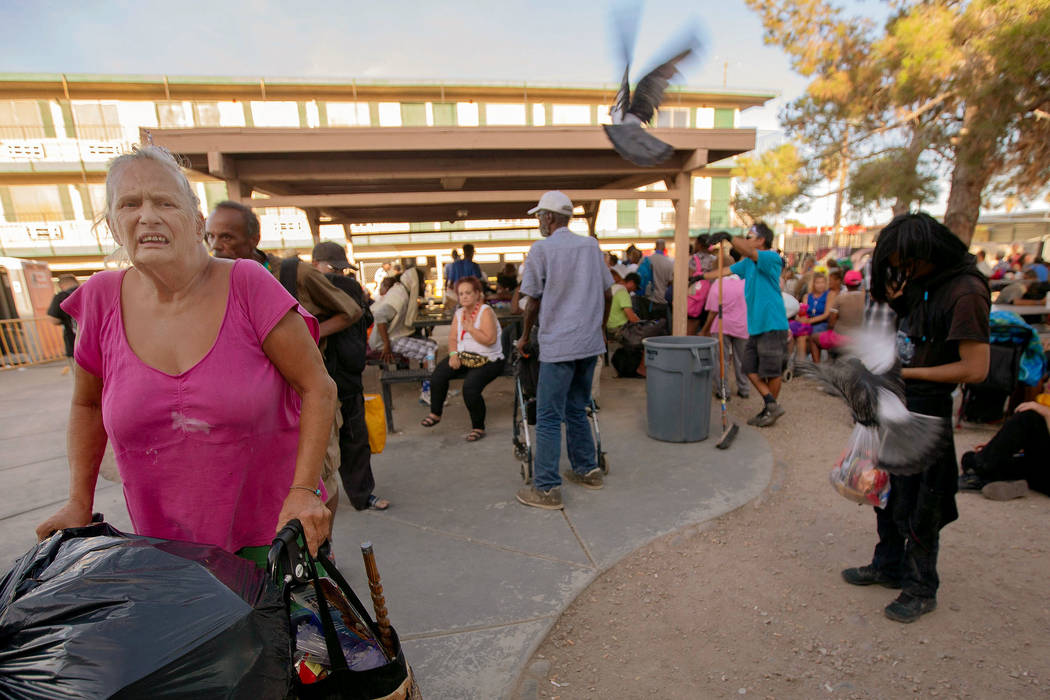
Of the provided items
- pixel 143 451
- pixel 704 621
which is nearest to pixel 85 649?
pixel 143 451

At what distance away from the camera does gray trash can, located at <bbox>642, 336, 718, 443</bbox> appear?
4438 mm

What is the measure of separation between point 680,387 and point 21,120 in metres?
30.2

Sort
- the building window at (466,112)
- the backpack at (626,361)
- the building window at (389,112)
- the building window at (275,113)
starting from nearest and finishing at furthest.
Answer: the backpack at (626,361), the building window at (275,113), the building window at (389,112), the building window at (466,112)

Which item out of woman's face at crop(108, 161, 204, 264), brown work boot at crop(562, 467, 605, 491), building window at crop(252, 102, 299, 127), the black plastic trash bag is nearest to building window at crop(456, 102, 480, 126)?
building window at crop(252, 102, 299, 127)

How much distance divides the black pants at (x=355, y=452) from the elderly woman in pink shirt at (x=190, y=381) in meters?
1.91

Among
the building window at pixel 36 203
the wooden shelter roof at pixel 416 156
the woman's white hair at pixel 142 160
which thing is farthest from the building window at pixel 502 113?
the woman's white hair at pixel 142 160

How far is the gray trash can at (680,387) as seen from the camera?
14.6 ft

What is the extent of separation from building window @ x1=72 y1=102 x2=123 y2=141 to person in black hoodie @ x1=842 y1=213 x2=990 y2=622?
97.5ft

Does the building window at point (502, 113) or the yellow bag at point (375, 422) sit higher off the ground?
the building window at point (502, 113)

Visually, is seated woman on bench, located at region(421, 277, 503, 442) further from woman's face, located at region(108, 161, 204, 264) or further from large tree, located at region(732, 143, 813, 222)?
large tree, located at region(732, 143, 813, 222)

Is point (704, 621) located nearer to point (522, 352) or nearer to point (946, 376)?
point (946, 376)

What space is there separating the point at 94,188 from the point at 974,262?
100ft

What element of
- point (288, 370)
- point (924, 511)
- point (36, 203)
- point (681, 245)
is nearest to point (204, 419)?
point (288, 370)

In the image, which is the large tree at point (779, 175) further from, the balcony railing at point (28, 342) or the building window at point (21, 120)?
the building window at point (21, 120)
